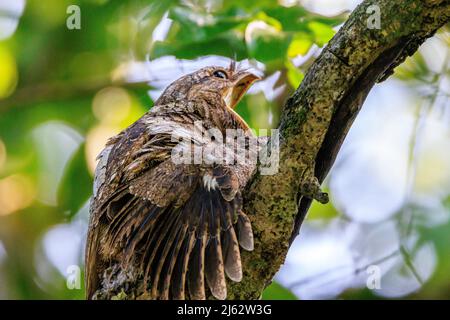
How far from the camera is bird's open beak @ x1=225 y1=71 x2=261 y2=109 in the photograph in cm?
584

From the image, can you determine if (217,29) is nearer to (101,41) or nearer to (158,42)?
(158,42)

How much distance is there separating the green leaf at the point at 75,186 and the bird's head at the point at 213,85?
1610 millimetres

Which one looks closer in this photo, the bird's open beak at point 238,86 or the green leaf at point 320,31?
the green leaf at point 320,31

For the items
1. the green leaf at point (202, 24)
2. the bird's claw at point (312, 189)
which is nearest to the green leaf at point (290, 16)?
the green leaf at point (202, 24)

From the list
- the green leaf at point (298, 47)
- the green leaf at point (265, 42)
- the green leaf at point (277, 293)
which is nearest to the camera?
the green leaf at point (265, 42)

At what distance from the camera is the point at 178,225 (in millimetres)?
3574

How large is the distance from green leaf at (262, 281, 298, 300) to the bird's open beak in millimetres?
1591

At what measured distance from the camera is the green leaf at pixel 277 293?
20.3 ft
